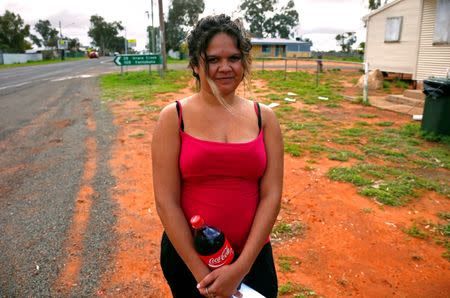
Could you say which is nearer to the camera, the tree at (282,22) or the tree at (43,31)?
the tree at (282,22)

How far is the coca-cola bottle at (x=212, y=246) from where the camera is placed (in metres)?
1.65

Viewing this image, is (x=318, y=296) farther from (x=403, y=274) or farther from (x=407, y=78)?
(x=407, y=78)

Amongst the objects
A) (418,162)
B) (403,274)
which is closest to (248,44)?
(403,274)

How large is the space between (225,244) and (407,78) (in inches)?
752

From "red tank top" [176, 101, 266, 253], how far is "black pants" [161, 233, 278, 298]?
0.15 metres

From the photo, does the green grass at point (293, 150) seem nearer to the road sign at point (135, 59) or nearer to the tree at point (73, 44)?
the road sign at point (135, 59)

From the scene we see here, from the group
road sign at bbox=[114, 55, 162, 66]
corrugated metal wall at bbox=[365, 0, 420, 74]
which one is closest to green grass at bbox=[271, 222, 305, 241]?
corrugated metal wall at bbox=[365, 0, 420, 74]

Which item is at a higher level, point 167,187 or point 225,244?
point 167,187

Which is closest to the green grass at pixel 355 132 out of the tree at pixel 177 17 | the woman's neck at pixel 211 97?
the woman's neck at pixel 211 97

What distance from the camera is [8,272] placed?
11.1ft

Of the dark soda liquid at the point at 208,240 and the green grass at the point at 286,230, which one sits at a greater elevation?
the dark soda liquid at the point at 208,240

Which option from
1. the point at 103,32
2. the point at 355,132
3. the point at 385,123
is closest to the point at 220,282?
the point at 355,132

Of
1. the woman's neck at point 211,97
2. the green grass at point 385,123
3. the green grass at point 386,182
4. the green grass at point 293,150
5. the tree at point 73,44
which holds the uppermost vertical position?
the tree at point 73,44

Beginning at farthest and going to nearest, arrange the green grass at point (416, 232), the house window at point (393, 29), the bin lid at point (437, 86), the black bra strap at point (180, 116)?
the house window at point (393, 29), the bin lid at point (437, 86), the green grass at point (416, 232), the black bra strap at point (180, 116)
